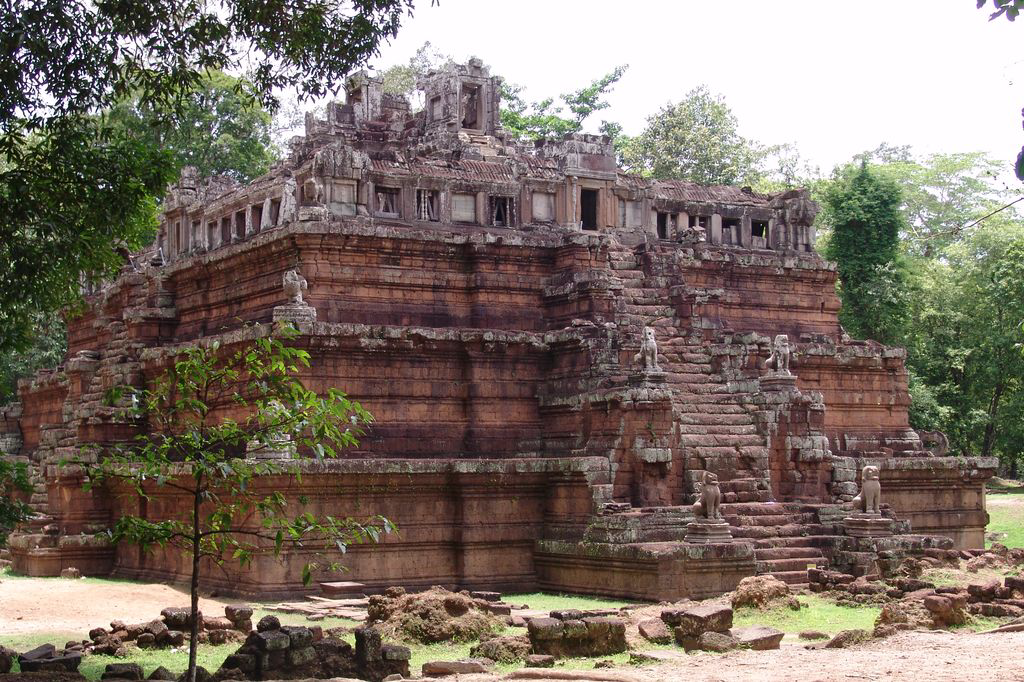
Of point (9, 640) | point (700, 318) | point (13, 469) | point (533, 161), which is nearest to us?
point (13, 469)

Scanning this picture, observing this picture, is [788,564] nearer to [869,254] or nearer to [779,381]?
[779,381]

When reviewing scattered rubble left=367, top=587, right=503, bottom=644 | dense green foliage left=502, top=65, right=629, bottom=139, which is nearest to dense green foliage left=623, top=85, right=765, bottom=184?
dense green foliage left=502, top=65, right=629, bottom=139

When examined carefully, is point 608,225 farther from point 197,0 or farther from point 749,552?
point 197,0

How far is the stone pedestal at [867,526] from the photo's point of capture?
26.4 metres

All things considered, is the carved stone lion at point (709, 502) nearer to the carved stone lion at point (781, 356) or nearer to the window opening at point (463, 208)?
the carved stone lion at point (781, 356)

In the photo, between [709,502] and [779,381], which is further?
[779,381]

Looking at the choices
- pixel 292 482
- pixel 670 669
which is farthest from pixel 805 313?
pixel 670 669

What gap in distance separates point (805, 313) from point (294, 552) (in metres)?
15.1

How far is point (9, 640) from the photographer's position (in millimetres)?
20188

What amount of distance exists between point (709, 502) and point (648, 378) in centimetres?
301

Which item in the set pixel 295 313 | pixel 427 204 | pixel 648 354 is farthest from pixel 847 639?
pixel 427 204

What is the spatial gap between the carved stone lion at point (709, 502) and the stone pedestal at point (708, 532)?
0.46 ft

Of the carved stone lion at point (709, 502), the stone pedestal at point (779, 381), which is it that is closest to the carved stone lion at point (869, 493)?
the stone pedestal at point (779, 381)

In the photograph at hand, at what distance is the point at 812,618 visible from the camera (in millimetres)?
21688
